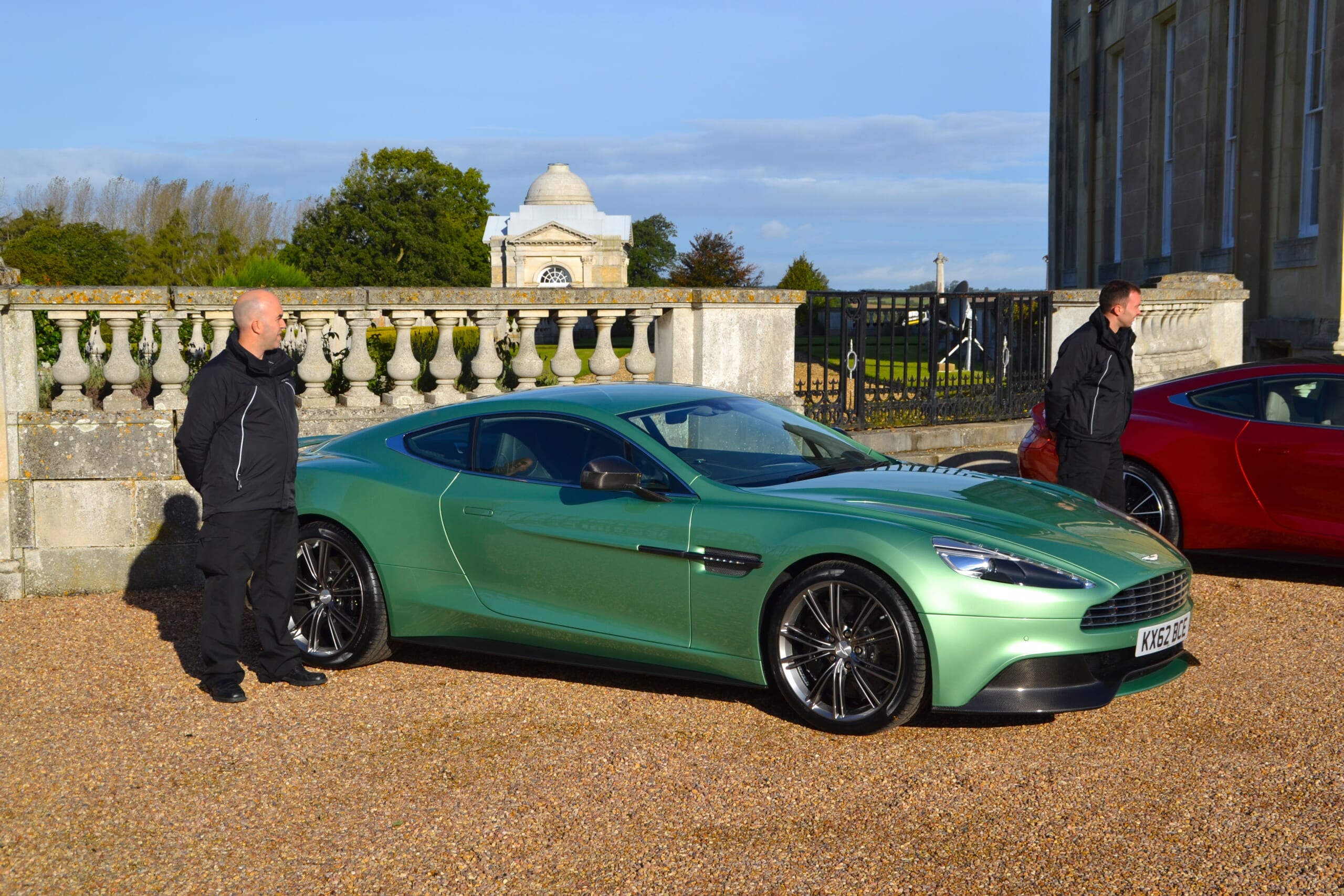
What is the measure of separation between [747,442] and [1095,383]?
7.49 feet

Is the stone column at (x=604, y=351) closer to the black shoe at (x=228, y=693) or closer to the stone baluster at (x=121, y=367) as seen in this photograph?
the stone baluster at (x=121, y=367)

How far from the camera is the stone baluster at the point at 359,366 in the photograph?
8844mm

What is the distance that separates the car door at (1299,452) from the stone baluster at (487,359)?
509cm

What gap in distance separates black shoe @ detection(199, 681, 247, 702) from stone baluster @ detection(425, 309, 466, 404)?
3.49 meters

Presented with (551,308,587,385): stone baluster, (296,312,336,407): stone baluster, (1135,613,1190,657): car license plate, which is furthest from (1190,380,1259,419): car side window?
(296,312,336,407): stone baluster

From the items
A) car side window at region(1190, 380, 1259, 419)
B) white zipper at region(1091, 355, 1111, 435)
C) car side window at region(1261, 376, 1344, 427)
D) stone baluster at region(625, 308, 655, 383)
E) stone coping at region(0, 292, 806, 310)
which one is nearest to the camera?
white zipper at region(1091, 355, 1111, 435)

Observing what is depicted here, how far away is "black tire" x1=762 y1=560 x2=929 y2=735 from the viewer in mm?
4773

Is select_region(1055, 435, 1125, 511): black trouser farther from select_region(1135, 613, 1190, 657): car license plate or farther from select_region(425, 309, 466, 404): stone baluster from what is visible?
select_region(425, 309, 466, 404): stone baluster

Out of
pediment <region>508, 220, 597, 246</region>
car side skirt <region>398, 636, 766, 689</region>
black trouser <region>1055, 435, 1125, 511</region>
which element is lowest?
car side skirt <region>398, 636, 766, 689</region>

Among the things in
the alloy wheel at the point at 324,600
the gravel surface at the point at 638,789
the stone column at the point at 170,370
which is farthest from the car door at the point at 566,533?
the stone column at the point at 170,370

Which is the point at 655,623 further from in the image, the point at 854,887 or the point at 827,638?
the point at 854,887

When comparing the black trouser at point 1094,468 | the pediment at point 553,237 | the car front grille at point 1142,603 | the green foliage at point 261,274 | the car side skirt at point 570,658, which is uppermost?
the pediment at point 553,237

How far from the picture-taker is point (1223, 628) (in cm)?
669

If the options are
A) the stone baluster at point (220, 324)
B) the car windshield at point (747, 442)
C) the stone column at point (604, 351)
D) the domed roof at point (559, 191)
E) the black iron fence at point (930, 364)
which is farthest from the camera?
the domed roof at point (559, 191)
